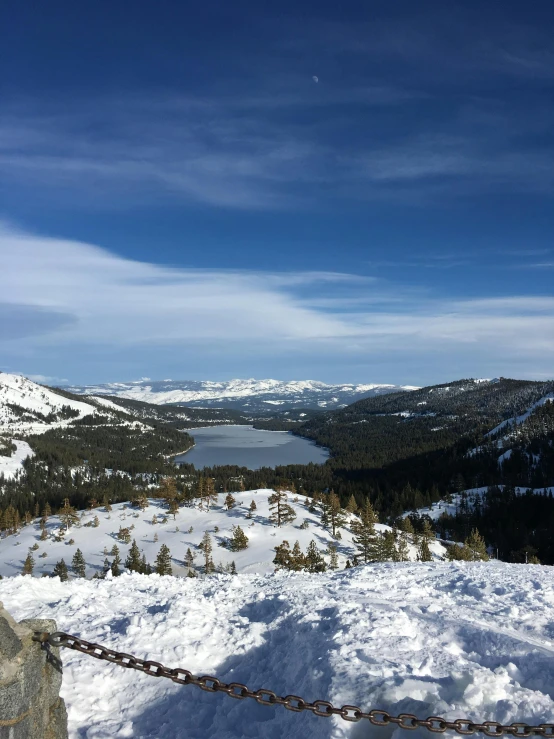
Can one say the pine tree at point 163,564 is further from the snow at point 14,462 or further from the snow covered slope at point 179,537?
the snow at point 14,462

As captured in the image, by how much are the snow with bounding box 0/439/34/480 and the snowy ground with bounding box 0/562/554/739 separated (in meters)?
184

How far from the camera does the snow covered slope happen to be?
58.5m

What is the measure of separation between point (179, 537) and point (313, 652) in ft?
210

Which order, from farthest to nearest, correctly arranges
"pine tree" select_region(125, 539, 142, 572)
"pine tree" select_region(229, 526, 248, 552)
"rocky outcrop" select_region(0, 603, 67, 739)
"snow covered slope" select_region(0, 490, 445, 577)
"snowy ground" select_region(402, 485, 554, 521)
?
"snowy ground" select_region(402, 485, 554, 521) < "pine tree" select_region(229, 526, 248, 552) < "snow covered slope" select_region(0, 490, 445, 577) < "pine tree" select_region(125, 539, 142, 572) < "rocky outcrop" select_region(0, 603, 67, 739)

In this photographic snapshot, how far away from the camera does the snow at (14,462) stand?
546 ft

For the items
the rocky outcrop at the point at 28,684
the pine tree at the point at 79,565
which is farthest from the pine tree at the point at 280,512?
the rocky outcrop at the point at 28,684

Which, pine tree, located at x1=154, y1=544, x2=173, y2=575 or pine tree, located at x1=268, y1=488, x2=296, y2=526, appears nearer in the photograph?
pine tree, located at x1=154, y1=544, x2=173, y2=575

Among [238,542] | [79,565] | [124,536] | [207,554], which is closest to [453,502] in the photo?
[238,542]

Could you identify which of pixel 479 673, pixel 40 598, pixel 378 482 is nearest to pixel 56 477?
pixel 378 482

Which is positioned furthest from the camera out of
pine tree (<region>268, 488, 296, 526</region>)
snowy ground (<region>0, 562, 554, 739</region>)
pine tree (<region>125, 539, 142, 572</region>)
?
pine tree (<region>268, 488, 296, 526</region>)

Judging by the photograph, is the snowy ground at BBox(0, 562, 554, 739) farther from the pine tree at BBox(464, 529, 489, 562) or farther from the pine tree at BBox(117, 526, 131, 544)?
the pine tree at BBox(117, 526, 131, 544)

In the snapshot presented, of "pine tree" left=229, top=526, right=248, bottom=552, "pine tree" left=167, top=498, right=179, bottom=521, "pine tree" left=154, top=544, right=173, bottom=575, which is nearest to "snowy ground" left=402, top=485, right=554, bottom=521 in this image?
"pine tree" left=167, top=498, right=179, bottom=521

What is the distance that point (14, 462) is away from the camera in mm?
177000

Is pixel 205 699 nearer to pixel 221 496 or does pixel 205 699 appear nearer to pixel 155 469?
pixel 221 496
